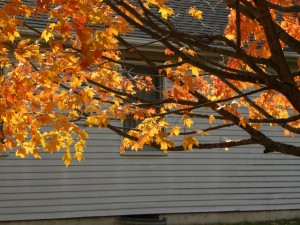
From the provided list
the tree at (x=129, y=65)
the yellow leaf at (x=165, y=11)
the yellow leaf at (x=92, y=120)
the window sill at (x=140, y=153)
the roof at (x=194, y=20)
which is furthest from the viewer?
the roof at (x=194, y=20)

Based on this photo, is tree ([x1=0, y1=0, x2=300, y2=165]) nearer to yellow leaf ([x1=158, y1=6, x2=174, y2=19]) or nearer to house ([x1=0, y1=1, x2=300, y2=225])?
yellow leaf ([x1=158, y1=6, x2=174, y2=19])

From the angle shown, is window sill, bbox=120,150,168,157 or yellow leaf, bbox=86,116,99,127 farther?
window sill, bbox=120,150,168,157

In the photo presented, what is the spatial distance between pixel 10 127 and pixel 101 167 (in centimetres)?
601

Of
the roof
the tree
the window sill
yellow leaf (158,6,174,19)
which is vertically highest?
the roof

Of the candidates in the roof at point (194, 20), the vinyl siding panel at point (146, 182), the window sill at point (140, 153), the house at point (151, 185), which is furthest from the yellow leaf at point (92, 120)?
the roof at point (194, 20)

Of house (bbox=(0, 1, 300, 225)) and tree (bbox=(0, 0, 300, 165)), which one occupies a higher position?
tree (bbox=(0, 0, 300, 165))

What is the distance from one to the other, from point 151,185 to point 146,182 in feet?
0.44

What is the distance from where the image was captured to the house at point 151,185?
40.3ft

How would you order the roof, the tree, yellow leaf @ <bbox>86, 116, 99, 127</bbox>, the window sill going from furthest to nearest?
the roof, the window sill, yellow leaf @ <bbox>86, 116, 99, 127</bbox>, the tree

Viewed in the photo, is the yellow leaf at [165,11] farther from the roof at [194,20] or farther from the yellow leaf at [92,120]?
the roof at [194,20]

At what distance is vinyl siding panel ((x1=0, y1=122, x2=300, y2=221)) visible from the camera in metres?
12.3

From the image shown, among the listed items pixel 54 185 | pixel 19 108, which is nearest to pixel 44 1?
pixel 19 108

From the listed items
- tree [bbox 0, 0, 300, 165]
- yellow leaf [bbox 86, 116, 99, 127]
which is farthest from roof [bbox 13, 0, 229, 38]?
yellow leaf [bbox 86, 116, 99, 127]

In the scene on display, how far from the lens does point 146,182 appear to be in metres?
13.3
